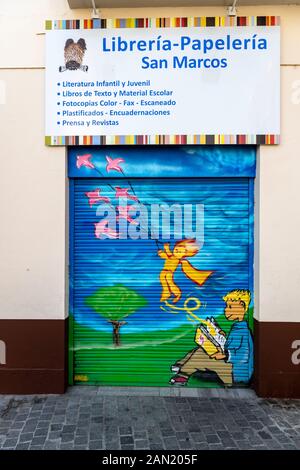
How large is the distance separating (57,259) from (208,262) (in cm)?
187

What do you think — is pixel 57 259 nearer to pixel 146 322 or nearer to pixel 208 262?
pixel 146 322

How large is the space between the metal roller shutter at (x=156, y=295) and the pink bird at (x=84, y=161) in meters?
0.21

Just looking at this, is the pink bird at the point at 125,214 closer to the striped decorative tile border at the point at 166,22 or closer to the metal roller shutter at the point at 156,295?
the metal roller shutter at the point at 156,295

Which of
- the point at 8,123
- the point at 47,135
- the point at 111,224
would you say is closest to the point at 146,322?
the point at 111,224

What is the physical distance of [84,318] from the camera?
509cm

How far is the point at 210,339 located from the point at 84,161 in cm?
272

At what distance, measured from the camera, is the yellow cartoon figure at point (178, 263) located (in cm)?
505

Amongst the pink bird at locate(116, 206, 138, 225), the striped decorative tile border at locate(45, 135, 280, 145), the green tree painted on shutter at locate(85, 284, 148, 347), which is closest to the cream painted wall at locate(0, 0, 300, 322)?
the striped decorative tile border at locate(45, 135, 280, 145)

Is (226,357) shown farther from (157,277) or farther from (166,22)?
(166,22)

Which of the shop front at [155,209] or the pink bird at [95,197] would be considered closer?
the shop front at [155,209]

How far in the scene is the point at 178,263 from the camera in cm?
506

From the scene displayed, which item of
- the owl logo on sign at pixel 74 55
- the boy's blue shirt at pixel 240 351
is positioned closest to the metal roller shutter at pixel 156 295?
the boy's blue shirt at pixel 240 351

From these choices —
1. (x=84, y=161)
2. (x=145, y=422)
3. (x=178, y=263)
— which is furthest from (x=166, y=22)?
(x=145, y=422)

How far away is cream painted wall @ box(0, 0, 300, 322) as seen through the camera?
4770 millimetres
